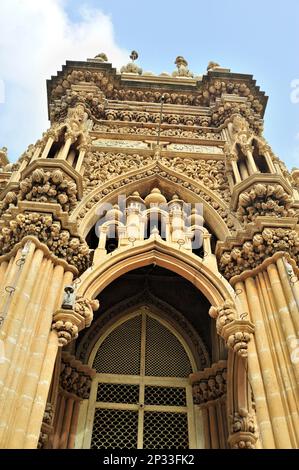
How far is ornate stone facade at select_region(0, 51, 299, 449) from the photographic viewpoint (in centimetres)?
650

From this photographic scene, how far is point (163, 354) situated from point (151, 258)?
9.34ft

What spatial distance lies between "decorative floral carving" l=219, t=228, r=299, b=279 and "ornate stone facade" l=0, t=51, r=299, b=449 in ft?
0.09

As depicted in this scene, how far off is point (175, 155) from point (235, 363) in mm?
5128

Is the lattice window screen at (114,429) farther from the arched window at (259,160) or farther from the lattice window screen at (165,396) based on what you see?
the arched window at (259,160)

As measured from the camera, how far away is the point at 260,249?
800cm

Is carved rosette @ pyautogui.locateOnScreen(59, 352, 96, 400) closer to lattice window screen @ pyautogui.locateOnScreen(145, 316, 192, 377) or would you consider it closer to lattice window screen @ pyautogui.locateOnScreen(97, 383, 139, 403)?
lattice window screen @ pyautogui.locateOnScreen(97, 383, 139, 403)

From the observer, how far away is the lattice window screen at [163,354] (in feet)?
34.0

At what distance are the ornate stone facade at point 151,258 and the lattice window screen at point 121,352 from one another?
88 millimetres

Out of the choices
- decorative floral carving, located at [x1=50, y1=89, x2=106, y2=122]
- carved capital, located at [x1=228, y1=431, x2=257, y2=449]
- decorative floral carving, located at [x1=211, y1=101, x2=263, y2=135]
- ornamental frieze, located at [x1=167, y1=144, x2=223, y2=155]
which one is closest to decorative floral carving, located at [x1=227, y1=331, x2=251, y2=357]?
carved capital, located at [x1=228, y1=431, x2=257, y2=449]

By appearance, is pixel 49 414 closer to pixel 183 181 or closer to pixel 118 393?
pixel 118 393

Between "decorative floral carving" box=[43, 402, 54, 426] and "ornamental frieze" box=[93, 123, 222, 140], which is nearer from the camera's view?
"decorative floral carving" box=[43, 402, 54, 426]

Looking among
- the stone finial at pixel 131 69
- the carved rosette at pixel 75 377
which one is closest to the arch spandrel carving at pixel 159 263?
the carved rosette at pixel 75 377

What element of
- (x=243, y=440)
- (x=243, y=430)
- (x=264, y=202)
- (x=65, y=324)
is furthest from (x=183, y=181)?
(x=243, y=440)
